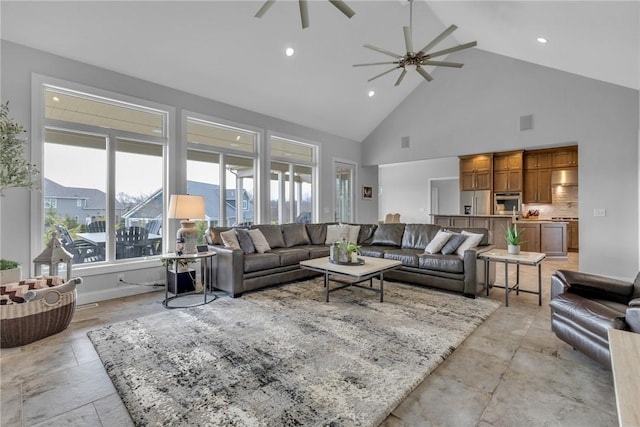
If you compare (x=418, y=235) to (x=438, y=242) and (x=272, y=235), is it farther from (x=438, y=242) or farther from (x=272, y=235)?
(x=272, y=235)

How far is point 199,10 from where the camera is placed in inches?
146

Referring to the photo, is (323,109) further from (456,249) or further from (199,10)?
(456,249)

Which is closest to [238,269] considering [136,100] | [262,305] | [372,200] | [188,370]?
[262,305]

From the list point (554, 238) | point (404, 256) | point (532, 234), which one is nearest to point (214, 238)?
point (404, 256)

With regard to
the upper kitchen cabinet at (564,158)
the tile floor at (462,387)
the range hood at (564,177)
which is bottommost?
the tile floor at (462,387)

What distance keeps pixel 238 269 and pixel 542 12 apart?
4.74 meters

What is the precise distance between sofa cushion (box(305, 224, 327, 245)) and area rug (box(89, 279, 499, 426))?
204 cm

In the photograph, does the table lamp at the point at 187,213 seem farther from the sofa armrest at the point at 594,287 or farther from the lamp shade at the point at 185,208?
the sofa armrest at the point at 594,287

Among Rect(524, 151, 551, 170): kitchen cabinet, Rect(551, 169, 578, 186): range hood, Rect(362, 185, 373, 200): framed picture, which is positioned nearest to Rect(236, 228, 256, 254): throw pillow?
Rect(362, 185, 373, 200): framed picture

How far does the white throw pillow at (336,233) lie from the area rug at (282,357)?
1979 mm

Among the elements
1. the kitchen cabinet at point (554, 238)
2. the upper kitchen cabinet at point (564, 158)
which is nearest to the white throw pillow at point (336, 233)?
the kitchen cabinet at point (554, 238)

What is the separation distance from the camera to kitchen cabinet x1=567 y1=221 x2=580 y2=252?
313 inches

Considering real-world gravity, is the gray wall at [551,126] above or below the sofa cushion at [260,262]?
above

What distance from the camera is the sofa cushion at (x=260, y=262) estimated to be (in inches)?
165
